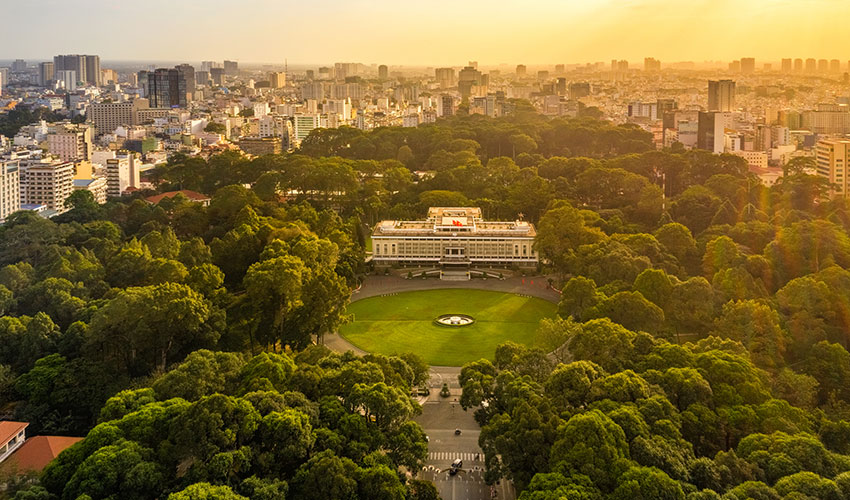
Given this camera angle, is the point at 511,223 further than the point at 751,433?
Yes

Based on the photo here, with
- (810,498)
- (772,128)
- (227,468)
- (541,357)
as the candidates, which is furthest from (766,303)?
(772,128)

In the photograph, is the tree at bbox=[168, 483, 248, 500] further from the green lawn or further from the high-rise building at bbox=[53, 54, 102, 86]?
the high-rise building at bbox=[53, 54, 102, 86]

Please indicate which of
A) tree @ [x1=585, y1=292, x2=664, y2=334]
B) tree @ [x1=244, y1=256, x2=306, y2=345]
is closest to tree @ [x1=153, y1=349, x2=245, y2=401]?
tree @ [x1=244, y1=256, x2=306, y2=345]

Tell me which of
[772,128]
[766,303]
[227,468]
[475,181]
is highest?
[772,128]

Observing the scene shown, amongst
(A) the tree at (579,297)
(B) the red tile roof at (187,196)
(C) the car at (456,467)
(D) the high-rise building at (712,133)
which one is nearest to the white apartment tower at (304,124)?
(B) the red tile roof at (187,196)

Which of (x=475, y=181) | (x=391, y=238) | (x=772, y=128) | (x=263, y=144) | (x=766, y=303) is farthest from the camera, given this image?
(x=263, y=144)

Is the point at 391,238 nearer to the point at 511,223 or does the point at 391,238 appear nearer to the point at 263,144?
the point at 511,223
